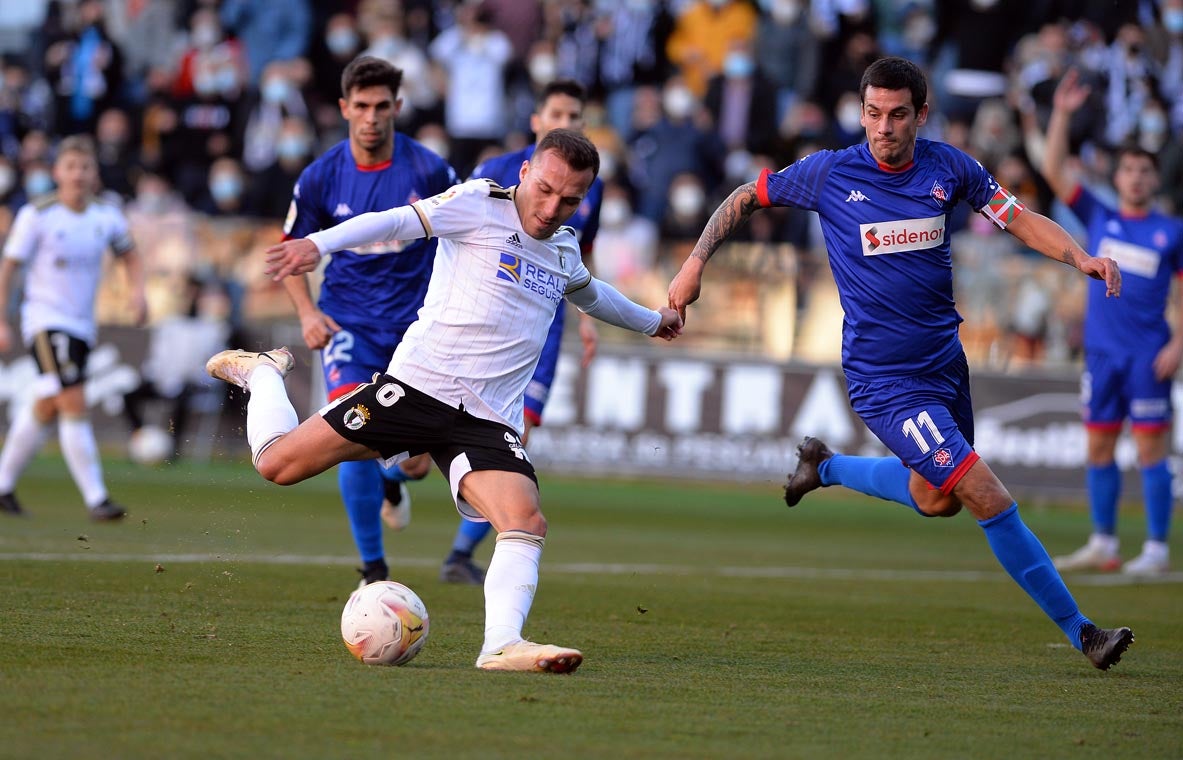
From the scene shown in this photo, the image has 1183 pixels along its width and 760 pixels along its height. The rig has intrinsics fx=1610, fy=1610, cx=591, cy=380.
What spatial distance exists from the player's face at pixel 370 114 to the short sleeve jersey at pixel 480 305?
2.39 metres

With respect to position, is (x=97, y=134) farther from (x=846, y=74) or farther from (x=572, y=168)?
(x=572, y=168)

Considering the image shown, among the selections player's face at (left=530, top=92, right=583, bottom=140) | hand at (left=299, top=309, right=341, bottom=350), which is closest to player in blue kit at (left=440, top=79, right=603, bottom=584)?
player's face at (left=530, top=92, right=583, bottom=140)

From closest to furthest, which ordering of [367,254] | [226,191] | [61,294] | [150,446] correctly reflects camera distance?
[367,254] → [61,294] → [150,446] → [226,191]

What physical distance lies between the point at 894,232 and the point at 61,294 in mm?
7514

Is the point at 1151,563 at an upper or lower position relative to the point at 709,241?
lower

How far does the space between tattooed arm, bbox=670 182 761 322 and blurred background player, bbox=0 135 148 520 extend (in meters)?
6.38

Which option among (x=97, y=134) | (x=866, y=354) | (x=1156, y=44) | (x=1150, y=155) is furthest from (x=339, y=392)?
(x=97, y=134)

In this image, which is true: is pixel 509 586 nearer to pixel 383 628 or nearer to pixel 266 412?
pixel 383 628

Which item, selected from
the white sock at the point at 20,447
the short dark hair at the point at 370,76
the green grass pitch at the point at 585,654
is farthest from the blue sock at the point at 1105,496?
the white sock at the point at 20,447

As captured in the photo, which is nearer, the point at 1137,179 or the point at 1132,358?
the point at 1137,179

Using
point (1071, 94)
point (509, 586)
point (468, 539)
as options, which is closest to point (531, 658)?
point (509, 586)

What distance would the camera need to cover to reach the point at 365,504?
8.74 meters

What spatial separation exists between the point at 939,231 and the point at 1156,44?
13505 mm

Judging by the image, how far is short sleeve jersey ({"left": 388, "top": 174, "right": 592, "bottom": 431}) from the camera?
638cm
